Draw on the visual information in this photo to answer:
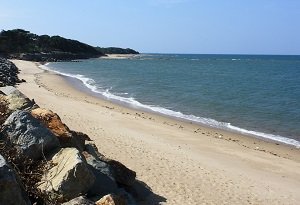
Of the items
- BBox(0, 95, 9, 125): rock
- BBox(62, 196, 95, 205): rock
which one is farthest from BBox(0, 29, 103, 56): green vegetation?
BBox(62, 196, 95, 205): rock

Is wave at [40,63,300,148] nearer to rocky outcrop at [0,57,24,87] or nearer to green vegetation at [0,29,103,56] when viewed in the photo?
rocky outcrop at [0,57,24,87]

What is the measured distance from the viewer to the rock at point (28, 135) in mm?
7840

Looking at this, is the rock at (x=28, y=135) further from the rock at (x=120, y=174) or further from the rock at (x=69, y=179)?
the rock at (x=120, y=174)

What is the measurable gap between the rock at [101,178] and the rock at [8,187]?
1.96m

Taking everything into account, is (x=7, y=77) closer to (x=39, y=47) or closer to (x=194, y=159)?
(x=194, y=159)

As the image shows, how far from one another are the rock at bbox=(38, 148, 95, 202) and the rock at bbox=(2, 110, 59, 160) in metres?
0.62

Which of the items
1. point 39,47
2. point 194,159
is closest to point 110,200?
point 194,159

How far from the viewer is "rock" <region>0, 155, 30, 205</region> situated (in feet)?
18.7

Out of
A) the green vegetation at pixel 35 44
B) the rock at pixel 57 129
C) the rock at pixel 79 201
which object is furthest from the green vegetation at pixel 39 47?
the rock at pixel 79 201

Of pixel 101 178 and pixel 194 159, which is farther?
pixel 194 159

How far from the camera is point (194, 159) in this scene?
13.9 metres

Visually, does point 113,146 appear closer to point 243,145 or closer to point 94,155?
point 94,155

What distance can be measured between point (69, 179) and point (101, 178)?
1.23m

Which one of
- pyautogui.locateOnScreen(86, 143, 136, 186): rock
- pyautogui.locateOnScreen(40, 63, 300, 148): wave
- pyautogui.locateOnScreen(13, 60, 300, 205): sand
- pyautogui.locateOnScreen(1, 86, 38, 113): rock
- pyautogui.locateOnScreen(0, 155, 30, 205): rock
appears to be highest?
pyautogui.locateOnScreen(1, 86, 38, 113): rock
